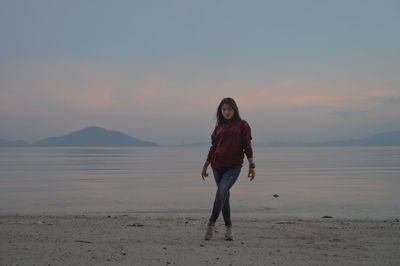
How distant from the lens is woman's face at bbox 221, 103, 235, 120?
5.78 meters

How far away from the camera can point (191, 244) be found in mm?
5738

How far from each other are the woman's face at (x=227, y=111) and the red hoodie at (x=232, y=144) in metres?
0.11

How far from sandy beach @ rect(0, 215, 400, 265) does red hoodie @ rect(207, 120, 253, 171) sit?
1238 mm

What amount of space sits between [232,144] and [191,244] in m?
1.63

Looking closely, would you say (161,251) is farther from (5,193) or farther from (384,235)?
(5,193)

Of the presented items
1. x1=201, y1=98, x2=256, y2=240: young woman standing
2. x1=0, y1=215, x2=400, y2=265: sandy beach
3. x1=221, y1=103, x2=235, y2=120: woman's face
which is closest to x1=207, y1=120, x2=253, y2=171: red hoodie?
x1=201, y1=98, x2=256, y2=240: young woman standing

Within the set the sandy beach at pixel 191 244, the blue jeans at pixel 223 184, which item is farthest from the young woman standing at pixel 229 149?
the sandy beach at pixel 191 244

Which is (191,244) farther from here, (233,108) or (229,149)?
(233,108)

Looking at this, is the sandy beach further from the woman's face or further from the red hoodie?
the woman's face

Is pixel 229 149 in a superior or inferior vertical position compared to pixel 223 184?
superior

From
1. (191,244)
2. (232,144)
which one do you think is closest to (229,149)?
(232,144)

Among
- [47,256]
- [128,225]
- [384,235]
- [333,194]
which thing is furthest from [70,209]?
[333,194]

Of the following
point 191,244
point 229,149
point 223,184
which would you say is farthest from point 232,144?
point 191,244

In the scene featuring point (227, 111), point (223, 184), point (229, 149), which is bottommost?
point (223, 184)
